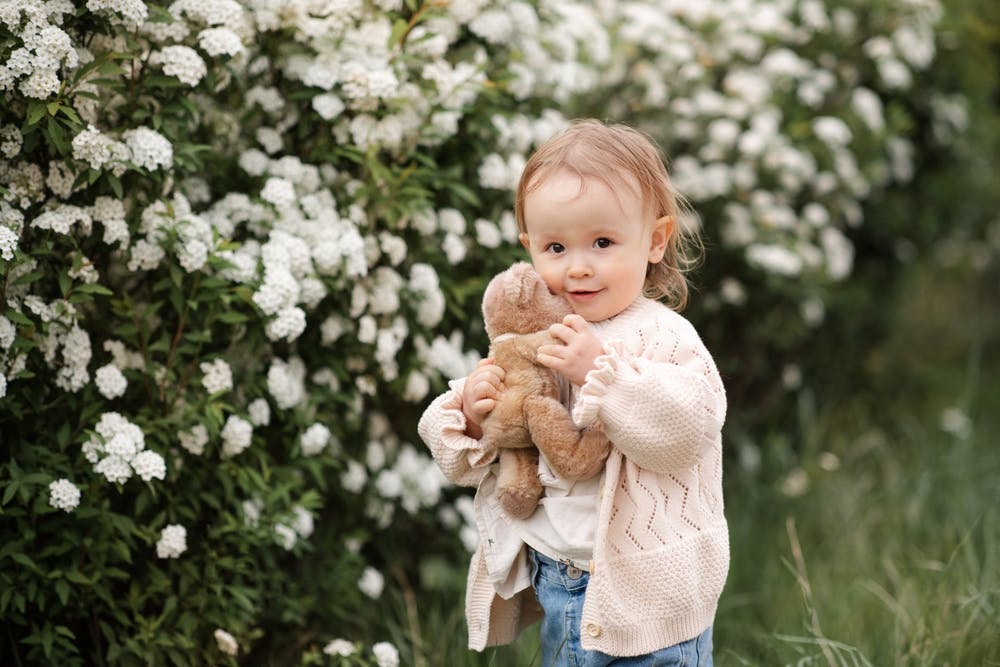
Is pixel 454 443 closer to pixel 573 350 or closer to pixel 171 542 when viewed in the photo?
pixel 573 350

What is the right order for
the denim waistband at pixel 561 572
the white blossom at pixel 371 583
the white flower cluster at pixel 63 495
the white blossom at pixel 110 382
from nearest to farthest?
the denim waistband at pixel 561 572
the white flower cluster at pixel 63 495
the white blossom at pixel 110 382
the white blossom at pixel 371 583

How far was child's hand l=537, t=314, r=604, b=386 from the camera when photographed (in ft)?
6.93

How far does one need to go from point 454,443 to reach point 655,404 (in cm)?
46

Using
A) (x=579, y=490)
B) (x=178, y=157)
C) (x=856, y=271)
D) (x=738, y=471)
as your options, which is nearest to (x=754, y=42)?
(x=856, y=271)

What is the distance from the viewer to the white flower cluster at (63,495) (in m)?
2.73

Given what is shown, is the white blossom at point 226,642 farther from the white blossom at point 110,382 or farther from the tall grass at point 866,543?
the white blossom at point 110,382

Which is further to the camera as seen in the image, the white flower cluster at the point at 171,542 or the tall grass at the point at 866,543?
the tall grass at the point at 866,543

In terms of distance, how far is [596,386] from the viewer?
207 cm

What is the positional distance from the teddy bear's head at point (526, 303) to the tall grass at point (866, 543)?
895 millimetres

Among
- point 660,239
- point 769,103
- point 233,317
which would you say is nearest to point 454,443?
point 660,239

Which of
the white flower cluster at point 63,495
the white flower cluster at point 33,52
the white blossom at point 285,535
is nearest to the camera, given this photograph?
the white flower cluster at point 33,52

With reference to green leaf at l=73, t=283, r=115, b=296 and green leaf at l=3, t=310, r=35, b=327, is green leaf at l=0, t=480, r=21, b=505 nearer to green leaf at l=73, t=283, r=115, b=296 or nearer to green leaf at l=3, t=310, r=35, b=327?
green leaf at l=3, t=310, r=35, b=327

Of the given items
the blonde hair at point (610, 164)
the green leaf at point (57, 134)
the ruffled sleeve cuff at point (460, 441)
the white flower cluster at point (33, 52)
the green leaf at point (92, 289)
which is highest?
the white flower cluster at point (33, 52)

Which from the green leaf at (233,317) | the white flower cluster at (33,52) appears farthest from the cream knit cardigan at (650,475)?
the white flower cluster at (33,52)
